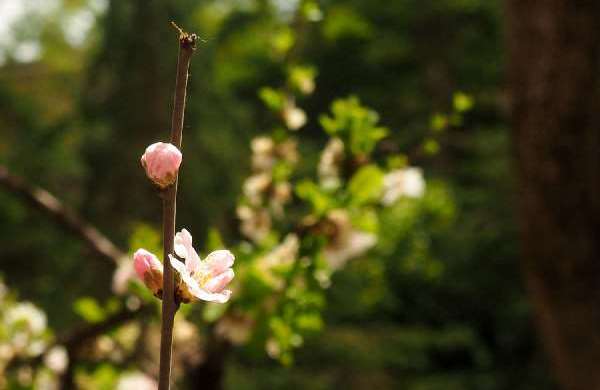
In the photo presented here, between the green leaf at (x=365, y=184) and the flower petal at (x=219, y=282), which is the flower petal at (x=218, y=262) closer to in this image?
the flower petal at (x=219, y=282)

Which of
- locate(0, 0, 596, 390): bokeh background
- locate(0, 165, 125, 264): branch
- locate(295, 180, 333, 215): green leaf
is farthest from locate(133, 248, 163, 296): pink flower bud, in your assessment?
locate(0, 0, 596, 390): bokeh background

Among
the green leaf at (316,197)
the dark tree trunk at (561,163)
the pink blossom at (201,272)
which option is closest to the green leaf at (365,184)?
the green leaf at (316,197)

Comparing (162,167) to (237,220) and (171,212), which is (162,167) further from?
(237,220)

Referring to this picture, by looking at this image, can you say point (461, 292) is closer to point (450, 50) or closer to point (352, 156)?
point (450, 50)

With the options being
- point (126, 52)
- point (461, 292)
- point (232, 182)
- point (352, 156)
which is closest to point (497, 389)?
point (461, 292)

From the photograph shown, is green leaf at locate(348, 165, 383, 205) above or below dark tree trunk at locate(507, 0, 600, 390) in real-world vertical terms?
below

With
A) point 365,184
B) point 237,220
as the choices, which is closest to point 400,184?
point 365,184

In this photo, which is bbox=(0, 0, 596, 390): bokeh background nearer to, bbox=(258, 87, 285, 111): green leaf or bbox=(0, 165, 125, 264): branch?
bbox=(0, 165, 125, 264): branch
